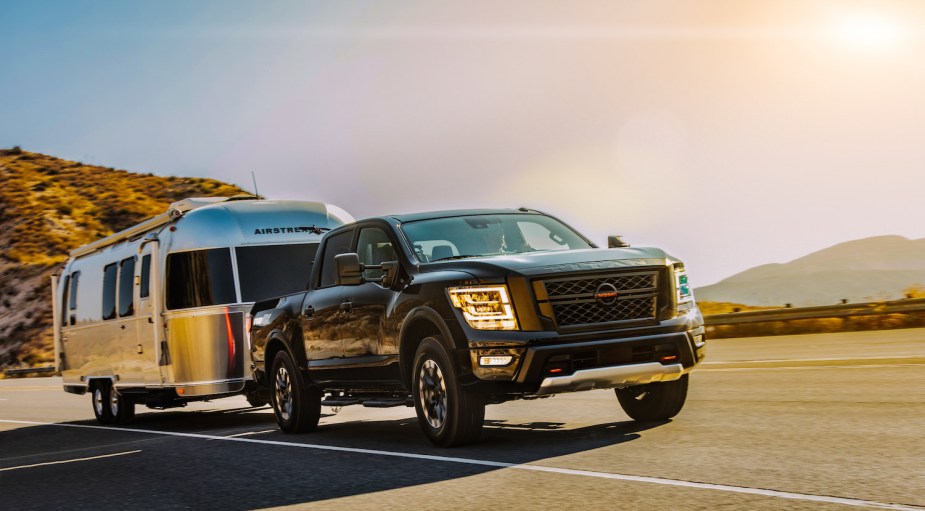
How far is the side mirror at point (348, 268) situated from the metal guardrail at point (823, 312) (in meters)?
14.5

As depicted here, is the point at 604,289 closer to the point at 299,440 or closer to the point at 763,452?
the point at 763,452

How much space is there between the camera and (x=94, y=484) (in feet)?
31.3

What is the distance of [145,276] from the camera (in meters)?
16.2

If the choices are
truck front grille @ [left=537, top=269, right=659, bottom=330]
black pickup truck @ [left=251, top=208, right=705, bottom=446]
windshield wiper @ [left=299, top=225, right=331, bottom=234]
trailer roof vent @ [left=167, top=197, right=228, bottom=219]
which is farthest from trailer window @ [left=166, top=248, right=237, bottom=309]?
truck front grille @ [left=537, top=269, right=659, bottom=330]

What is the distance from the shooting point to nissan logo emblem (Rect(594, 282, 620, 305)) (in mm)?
9250

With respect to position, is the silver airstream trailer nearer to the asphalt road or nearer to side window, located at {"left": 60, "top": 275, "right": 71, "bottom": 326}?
the asphalt road

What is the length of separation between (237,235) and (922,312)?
13.2m

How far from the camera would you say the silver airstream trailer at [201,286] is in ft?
49.4

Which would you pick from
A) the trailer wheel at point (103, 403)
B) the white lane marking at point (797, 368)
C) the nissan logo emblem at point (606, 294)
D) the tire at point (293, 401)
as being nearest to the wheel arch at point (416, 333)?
the nissan logo emblem at point (606, 294)

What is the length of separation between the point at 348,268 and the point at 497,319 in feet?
6.15

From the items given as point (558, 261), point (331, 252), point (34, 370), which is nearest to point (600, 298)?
point (558, 261)

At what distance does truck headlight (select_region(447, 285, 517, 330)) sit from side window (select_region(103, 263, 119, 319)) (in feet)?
32.2

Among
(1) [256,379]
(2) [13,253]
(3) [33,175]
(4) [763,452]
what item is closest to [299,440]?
(1) [256,379]

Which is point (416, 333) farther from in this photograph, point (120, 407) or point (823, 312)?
point (823, 312)
